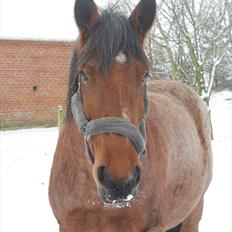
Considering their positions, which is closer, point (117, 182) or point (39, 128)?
point (117, 182)

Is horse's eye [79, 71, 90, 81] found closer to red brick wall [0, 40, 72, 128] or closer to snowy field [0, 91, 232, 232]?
snowy field [0, 91, 232, 232]

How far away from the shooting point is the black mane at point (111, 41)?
228cm

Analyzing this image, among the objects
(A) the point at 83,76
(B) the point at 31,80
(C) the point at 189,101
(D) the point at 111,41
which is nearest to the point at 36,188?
(C) the point at 189,101

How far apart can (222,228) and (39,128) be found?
436 inches

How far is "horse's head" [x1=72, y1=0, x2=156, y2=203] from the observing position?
6.80 feet

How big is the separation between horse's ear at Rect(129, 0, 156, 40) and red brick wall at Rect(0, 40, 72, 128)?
41.3ft

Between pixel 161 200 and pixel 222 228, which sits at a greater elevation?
pixel 161 200

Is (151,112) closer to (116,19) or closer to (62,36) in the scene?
(116,19)

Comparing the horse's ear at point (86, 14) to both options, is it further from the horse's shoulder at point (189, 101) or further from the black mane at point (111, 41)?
the horse's shoulder at point (189, 101)

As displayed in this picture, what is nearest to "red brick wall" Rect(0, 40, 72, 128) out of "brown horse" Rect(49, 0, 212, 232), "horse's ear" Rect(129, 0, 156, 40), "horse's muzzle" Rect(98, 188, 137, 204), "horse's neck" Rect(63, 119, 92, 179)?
"brown horse" Rect(49, 0, 212, 232)

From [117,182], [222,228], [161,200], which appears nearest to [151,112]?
[161,200]

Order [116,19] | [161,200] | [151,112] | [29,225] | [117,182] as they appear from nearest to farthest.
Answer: [117,182] → [116,19] → [161,200] → [151,112] → [29,225]

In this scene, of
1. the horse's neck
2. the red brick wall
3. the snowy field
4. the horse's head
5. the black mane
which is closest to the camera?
the horse's head

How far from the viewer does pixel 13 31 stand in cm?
1576
